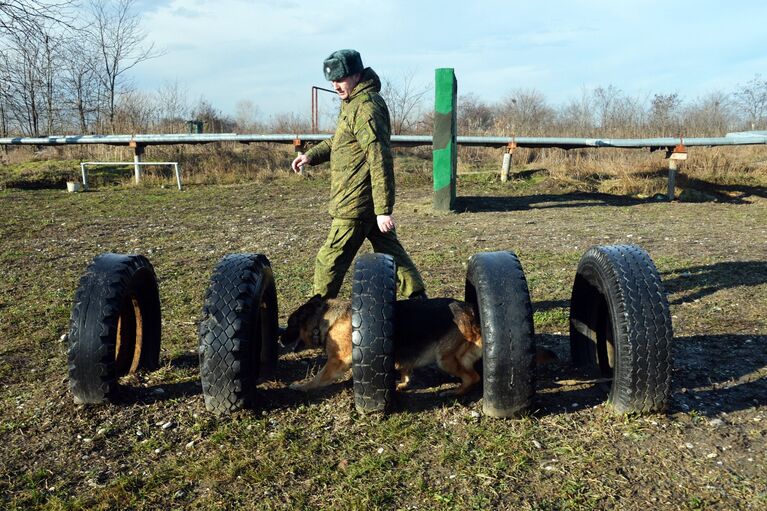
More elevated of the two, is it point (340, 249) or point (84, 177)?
point (84, 177)

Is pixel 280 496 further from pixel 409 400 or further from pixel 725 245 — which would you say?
pixel 725 245

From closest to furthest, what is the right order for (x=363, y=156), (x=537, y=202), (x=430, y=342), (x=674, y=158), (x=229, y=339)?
(x=229, y=339)
(x=430, y=342)
(x=363, y=156)
(x=537, y=202)
(x=674, y=158)

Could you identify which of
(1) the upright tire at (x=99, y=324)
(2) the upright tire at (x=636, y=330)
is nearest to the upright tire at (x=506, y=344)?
(2) the upright tire at (x=636, y=330)

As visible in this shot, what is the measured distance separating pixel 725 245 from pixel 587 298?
6085mm

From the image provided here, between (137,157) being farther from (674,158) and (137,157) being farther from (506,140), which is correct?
(674,158)

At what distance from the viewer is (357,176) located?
4.71 m

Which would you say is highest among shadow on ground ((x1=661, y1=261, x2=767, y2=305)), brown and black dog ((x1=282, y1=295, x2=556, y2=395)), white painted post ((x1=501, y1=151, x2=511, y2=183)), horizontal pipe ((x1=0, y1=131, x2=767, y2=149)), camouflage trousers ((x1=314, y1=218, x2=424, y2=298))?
horizontal pipe ((x1=0, y1=131, x2=767, y2=149))

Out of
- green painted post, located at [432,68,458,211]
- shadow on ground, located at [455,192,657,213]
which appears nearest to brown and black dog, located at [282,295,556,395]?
green painted post, located at [432,68,458,211]

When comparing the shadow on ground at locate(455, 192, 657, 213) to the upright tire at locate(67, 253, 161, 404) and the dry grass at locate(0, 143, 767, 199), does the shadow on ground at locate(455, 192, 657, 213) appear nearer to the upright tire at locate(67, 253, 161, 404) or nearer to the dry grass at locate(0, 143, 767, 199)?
the dry grass at locate(0, 143, 767, 199)

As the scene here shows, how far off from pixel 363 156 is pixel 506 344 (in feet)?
6.37

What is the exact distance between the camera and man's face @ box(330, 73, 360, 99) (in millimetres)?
4523

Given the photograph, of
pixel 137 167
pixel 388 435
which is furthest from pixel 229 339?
pixel 137 167

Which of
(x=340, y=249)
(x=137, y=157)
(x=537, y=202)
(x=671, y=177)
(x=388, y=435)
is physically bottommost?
(x=388, y=435)

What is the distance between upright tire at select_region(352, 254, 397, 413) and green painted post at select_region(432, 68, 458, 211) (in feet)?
31.8
